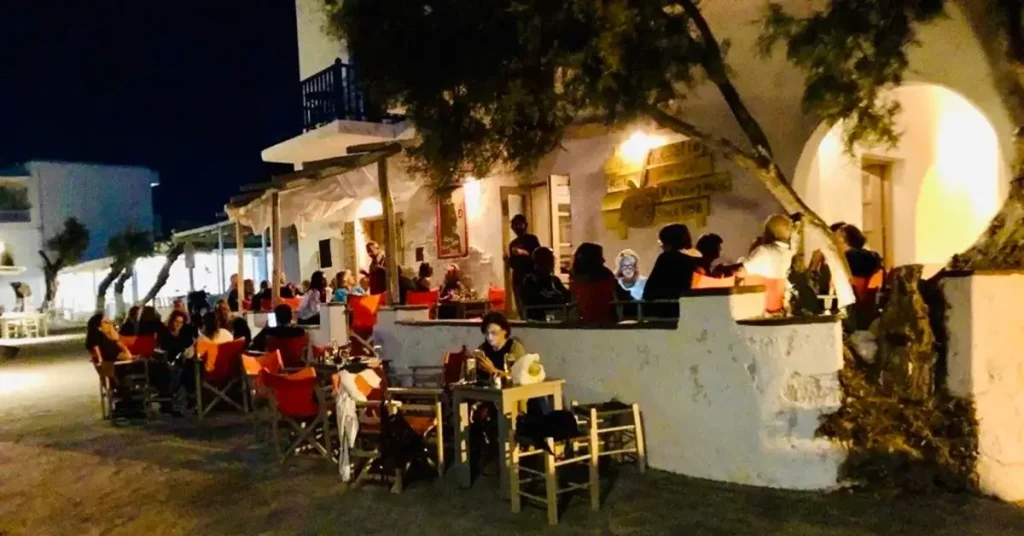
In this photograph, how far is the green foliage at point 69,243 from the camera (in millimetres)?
37875

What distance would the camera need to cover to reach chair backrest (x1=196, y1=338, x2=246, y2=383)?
9617 mm

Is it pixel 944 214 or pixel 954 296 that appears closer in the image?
pixel 954 296

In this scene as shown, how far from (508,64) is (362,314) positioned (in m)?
4.20

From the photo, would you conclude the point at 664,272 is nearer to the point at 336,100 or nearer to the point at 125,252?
the point at 336,100

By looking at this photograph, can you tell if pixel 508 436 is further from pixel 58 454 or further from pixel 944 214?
pixel 944 214

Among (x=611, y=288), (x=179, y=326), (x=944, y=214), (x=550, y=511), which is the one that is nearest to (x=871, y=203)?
(x=944, y=214)

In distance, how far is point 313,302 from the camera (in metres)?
11.1

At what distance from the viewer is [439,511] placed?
5.74 meters

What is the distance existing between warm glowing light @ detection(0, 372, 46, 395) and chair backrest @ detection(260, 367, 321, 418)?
886cm

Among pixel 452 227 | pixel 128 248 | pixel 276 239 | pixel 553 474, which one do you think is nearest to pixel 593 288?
pixel 553 474

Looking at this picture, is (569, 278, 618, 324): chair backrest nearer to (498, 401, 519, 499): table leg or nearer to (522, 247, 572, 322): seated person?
(522, 247, 572, 322): seated person

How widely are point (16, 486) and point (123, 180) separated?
40245mm

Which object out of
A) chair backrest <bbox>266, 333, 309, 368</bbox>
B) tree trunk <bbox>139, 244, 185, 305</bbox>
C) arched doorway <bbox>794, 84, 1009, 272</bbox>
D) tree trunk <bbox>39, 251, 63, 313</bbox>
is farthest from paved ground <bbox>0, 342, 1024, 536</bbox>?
tree trunk <bbox>39, 251, 63, 313</bbox>

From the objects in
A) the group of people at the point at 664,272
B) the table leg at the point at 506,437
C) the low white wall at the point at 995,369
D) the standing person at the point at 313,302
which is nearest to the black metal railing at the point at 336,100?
the standing person at the point at 313,302
